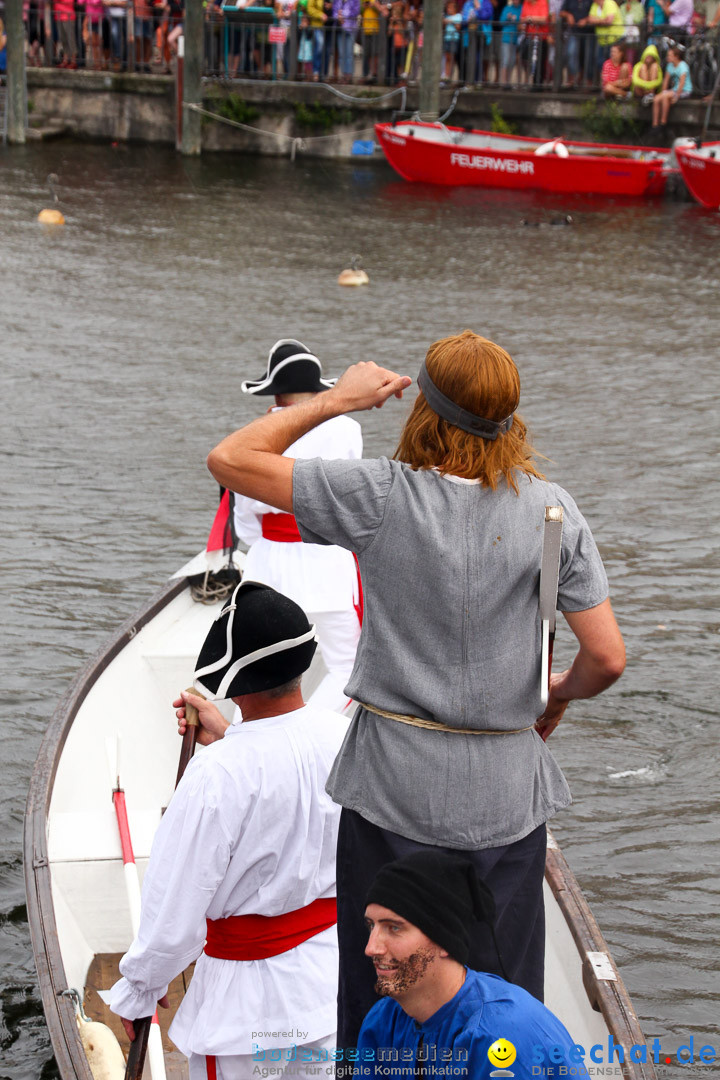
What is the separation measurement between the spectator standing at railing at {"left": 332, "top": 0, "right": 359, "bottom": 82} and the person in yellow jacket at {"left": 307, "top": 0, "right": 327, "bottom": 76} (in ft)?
0.96

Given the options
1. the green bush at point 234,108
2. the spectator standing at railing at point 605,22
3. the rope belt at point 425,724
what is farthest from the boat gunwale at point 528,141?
the rope belt at point 425,724

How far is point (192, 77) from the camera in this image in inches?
992

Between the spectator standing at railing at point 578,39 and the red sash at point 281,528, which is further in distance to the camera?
the spectator standing at railing at point 578,39

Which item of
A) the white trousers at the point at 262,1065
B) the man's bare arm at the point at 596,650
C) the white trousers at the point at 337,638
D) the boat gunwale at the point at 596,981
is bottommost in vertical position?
the boat gunwale at the point at 596,981

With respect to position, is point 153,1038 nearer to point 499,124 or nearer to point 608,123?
point 608,123

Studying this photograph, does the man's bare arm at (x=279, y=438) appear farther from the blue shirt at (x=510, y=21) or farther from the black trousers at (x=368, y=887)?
the blue shirt at (x=510, y=21)

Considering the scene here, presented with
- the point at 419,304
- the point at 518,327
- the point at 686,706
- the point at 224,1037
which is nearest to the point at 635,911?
the point at 686,706

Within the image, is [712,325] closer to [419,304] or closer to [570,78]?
[419,304]

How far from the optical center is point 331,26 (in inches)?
1015

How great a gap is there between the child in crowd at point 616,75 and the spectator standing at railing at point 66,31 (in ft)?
36.5

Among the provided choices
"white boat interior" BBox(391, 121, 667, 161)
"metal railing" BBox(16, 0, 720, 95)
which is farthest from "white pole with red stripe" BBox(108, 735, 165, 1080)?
"metal railing" BBox(16, 0, 720, 95)

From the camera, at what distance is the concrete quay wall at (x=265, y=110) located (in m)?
24.7

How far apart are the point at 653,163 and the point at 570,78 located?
Result: 3.46m

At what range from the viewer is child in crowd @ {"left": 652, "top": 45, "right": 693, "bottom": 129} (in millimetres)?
23516
